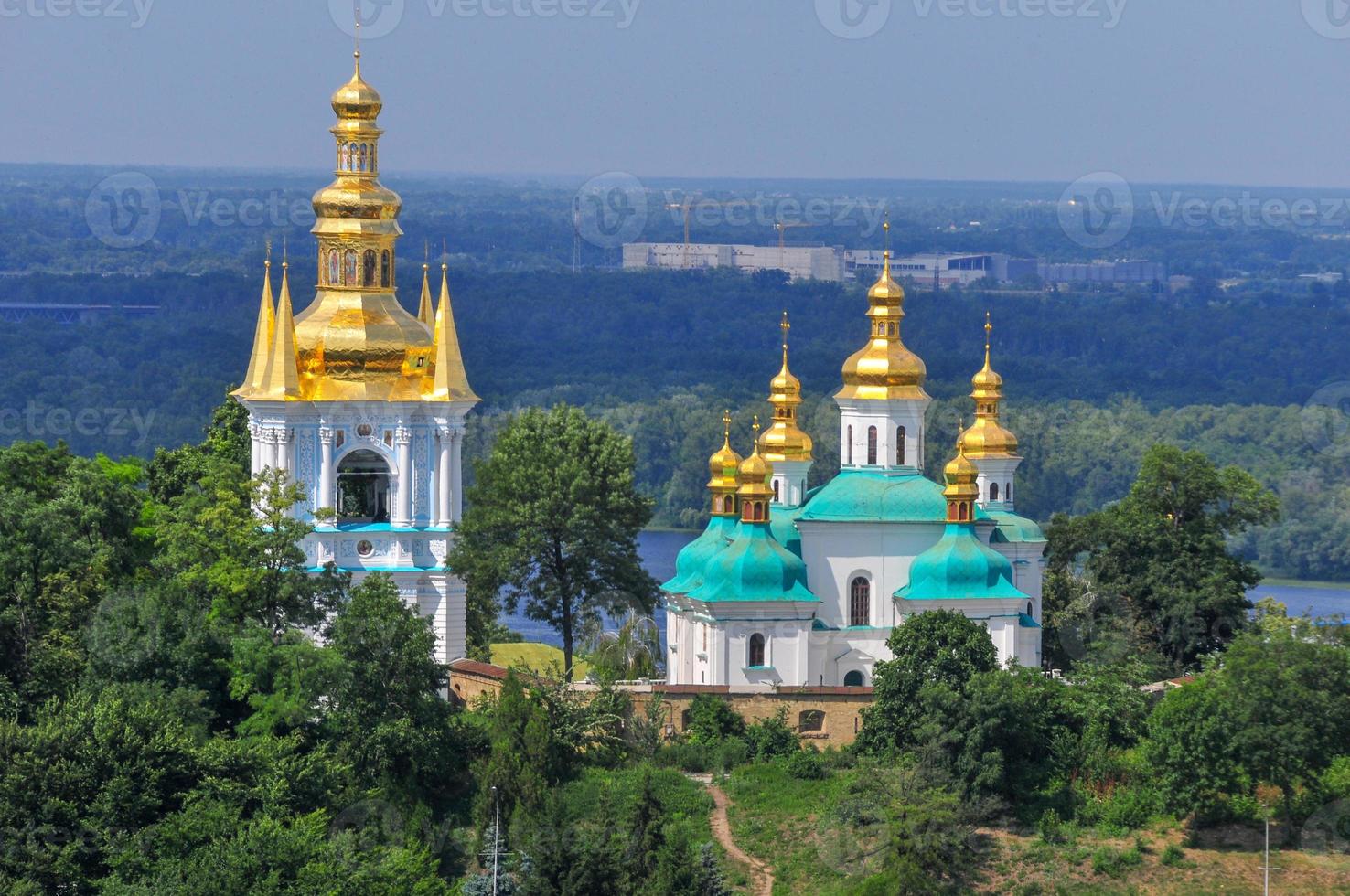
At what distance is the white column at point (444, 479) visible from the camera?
33.6 m

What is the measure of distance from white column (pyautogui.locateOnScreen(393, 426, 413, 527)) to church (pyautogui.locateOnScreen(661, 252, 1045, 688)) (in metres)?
3.21

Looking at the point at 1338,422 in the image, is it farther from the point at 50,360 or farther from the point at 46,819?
the point at 46,819

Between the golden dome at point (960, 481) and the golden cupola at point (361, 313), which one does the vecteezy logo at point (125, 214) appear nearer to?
the golden cupola at point (361, 313)

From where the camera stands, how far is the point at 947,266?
364 feet

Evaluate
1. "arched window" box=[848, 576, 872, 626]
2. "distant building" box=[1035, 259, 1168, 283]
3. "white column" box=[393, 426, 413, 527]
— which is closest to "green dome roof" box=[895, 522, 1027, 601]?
"arched window" box=[848, 576, 872, 626]

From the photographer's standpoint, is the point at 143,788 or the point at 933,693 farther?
the point at 933,693

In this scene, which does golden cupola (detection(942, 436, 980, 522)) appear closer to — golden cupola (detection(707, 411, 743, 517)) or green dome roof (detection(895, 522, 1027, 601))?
green dome roof (detection(895, 522, 1027, 601))

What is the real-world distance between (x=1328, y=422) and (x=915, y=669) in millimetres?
48533

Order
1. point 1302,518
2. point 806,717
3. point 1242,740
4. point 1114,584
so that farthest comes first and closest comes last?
1. point 1302,518
2. point 1114,584
3. point 806,717
4. point 1242,740

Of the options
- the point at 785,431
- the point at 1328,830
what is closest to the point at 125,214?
the point at 785,431

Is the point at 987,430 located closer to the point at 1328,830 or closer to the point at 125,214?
the point at 1328,830

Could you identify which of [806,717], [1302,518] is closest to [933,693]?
[806,717]

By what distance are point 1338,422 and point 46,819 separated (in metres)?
55.0

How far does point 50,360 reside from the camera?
78.9 metres
